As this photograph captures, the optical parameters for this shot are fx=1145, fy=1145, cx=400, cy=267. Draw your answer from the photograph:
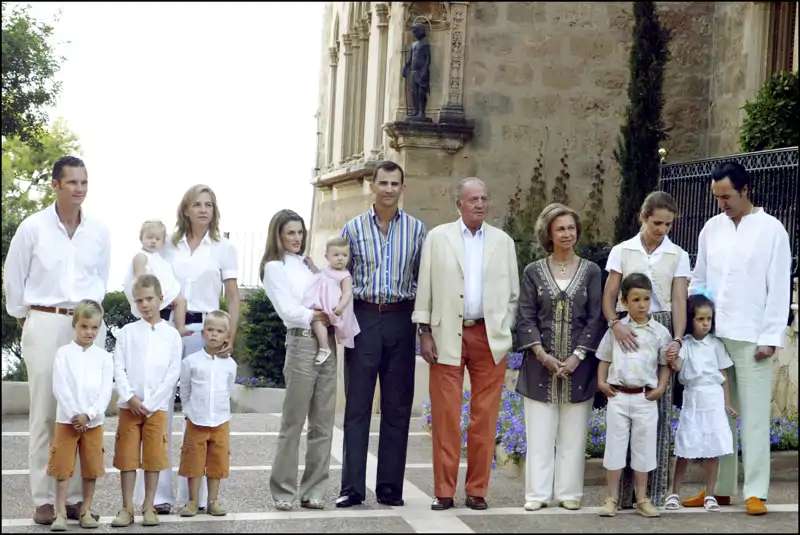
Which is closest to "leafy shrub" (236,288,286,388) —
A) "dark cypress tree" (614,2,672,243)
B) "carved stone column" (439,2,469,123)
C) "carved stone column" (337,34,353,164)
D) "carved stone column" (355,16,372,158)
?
"carved stone column" (355,16,372,158)

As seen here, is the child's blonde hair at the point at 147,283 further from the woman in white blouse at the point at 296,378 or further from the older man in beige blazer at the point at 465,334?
the older man in beige blazer at the point at 465,334

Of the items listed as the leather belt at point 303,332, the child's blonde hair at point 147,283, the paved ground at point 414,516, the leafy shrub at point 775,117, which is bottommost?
the paved ground at point 414,516

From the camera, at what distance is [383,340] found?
7391 millimetres

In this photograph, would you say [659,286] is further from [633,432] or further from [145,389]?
[145,389]

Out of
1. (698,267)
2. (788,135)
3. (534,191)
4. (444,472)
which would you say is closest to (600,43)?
(534,191)

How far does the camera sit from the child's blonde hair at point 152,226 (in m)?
7.12

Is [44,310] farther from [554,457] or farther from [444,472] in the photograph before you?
[554,457]

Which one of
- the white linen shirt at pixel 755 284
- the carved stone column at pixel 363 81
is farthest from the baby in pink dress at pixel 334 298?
the carved stone column at pixel 363 81

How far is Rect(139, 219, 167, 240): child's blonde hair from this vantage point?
7.12 metres

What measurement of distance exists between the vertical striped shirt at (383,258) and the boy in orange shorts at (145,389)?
4.23ft

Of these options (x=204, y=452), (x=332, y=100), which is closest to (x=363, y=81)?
(x=332, y=100)

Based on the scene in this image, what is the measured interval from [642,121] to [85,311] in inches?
407

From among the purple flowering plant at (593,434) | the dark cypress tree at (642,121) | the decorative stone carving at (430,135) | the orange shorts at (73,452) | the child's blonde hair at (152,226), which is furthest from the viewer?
the decorative stone carving at (430,135)

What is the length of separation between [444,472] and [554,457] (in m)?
0.73
